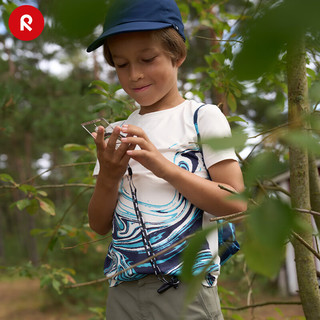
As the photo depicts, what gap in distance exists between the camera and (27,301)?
10617 millimetres

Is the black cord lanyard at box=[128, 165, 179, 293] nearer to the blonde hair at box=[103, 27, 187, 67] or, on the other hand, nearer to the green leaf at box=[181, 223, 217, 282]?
the blonde hair at box=[103, 27, 187, 67]

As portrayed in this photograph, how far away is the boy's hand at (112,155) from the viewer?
3.73ft

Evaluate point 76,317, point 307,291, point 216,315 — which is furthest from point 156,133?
point 76,317

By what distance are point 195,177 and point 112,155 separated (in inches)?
9.0

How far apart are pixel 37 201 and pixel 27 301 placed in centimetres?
934

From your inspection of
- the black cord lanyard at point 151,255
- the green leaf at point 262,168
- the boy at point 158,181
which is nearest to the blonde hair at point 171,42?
the boy at point 158,181

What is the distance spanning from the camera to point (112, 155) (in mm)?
1177

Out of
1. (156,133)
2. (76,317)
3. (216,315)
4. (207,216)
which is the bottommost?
(76,317)

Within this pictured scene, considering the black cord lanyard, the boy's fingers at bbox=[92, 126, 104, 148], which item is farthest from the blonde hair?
the black cord lanyard

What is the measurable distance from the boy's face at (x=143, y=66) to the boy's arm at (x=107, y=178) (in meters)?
0.17

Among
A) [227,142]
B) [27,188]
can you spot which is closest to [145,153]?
[227,142]

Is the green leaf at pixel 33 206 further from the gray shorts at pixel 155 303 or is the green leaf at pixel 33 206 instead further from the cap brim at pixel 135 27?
the cap brim at pixel 135 27

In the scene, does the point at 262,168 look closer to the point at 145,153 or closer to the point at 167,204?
the point at 145,153

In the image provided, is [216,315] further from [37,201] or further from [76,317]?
[76,317]
